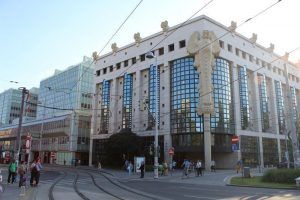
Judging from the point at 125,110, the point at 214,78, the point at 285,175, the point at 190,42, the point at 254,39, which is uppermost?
the point at 254,39

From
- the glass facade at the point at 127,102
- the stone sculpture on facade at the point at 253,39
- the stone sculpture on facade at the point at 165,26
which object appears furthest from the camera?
the stone sculpture on facade at the point at 253,39

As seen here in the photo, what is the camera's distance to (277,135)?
215 feet

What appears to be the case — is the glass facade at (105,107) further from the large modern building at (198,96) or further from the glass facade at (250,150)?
Result: the glass facade at (250,150)

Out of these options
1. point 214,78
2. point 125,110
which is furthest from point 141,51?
point 214,78

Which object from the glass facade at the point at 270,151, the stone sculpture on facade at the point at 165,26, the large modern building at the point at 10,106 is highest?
the stone sculpture on facade at the point at 165,26

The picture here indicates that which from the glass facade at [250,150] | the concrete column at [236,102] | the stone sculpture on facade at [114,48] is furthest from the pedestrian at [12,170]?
the stone sculpture on facade at [114,48]

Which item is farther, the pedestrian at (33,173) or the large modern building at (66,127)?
the large modern building at (66,127)

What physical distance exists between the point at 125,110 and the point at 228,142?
21.7 meters

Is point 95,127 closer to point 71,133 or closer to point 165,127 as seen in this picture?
point 71,133

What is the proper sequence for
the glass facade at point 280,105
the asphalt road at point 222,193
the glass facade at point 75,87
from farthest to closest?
the glass facade at point 75,87, the glass facade at point 280,105, the asphalt road at point 222,193

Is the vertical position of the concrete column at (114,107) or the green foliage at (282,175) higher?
the concrete column at (114,107)

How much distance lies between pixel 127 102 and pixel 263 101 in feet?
92.0

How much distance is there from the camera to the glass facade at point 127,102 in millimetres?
63591

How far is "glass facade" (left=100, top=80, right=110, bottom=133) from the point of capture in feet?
225
